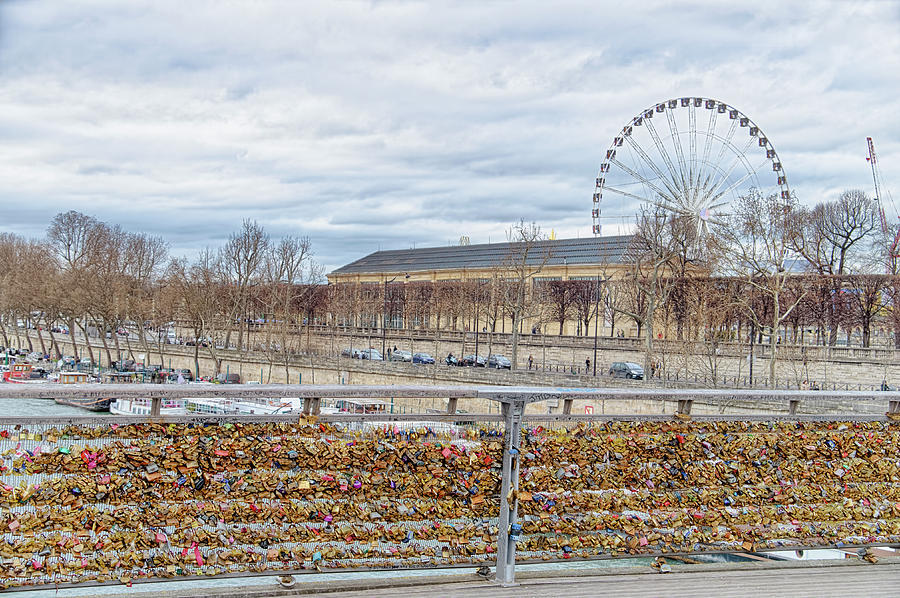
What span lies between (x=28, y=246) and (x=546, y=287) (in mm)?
64329

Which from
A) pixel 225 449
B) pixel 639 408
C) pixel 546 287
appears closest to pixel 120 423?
pixel 225 449

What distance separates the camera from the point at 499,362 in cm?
5494

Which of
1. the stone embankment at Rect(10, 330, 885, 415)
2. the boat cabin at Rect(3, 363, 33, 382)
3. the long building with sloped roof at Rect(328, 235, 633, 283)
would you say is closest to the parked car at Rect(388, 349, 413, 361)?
the stone embankment at Rect(10, 330, 885, 415)

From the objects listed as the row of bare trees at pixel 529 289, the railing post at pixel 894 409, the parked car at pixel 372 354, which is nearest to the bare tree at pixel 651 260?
the row of bare trees at pixel 529 289

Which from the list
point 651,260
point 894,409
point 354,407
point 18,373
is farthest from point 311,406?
point 18,373

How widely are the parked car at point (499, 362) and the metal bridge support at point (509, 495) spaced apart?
47046mm

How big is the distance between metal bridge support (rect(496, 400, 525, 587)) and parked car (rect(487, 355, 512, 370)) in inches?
1852

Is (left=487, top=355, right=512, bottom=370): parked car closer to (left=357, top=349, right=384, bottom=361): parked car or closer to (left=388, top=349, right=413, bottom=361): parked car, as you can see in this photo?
(left=388, top=349, right=413, bottom=361): parked car

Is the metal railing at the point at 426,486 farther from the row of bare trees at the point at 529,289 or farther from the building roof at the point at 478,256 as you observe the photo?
the building roof at the point at 478,256

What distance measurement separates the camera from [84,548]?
16.0 feet

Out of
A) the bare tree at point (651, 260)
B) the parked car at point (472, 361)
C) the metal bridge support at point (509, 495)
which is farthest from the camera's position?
the parked car at point (472, 361)

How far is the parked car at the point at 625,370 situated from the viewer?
46.1 meters

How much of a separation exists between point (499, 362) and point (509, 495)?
4943 centimetres

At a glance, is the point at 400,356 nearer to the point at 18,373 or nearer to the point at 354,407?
the point at 18,373
